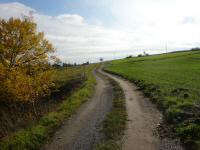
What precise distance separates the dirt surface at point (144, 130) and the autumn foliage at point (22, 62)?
10.2 metres

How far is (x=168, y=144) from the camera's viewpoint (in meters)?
11.7

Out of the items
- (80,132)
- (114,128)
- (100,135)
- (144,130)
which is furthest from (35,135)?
(144,130)

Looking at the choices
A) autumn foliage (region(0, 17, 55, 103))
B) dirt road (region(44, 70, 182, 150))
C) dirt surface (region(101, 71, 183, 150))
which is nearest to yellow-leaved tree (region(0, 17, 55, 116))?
autumn foliage (region(0, 17, 55, 103))

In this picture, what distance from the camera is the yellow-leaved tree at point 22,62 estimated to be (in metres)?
24.3

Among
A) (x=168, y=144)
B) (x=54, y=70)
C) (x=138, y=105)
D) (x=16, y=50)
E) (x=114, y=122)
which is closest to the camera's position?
(x=168, y=144)

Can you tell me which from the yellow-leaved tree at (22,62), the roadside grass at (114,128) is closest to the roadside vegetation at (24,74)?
the yellow-leaved tree at (22,62)

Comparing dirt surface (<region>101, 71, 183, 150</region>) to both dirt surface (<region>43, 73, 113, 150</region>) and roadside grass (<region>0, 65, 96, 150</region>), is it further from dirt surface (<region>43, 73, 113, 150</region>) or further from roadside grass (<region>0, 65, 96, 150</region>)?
roadside grass (<region>0, 65, 96, 150</region>)

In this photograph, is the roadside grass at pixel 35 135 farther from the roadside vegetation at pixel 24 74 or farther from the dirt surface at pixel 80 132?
the roadside vegetation at pixel 24 74

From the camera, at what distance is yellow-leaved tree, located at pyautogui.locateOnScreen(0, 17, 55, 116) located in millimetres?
24312

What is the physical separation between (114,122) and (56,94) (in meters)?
23.8

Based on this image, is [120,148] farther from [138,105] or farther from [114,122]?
[138,105]

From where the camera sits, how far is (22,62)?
28.8 metres

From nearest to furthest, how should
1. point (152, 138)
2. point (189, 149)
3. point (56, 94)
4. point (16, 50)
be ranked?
1. point (189, 149)
2. point (152, 138)
3. point (16, 50)
4. point (56, 94)

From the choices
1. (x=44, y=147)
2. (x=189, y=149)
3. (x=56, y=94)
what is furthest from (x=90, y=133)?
(x=56, y=94)
